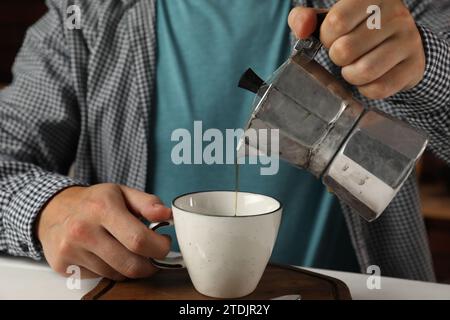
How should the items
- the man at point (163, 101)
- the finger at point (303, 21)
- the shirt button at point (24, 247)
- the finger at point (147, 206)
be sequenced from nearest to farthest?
the finger at point (303, 21)
the finger at point (147, 206)
the shirt button at point (24, 247)
the man at point (163, 101)

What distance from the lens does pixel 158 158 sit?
983mm

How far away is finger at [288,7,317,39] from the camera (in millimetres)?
533

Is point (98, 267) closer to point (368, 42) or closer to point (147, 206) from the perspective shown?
point (147, 206)

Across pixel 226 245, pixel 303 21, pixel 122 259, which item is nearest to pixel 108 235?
pixel 122 259

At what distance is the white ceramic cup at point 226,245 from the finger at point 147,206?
0.10 feet

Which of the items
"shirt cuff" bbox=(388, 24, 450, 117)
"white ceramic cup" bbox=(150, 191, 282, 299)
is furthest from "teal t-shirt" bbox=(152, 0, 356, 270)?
"white ceramic cup" bbox=(150, 191, 282, 299)

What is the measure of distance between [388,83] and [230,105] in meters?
0.41

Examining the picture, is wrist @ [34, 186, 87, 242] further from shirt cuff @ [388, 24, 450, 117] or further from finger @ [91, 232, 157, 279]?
shirt cuff @ [388, 24, 450, 117]

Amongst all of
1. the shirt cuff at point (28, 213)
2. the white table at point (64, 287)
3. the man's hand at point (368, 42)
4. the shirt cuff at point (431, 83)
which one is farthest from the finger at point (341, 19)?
the shirt cuff at point (28, 213)

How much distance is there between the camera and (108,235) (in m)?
0.64

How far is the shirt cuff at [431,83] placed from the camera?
2.24 feet

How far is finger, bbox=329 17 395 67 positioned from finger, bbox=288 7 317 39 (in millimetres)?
28

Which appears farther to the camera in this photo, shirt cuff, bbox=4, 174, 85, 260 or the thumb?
shirt cuff, bbox=4, 174, 85, 260

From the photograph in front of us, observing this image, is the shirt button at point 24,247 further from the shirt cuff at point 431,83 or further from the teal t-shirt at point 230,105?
the shirt cuff at point 431,83
